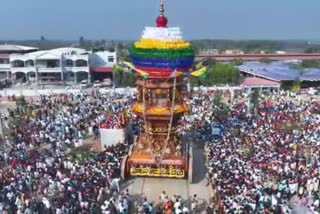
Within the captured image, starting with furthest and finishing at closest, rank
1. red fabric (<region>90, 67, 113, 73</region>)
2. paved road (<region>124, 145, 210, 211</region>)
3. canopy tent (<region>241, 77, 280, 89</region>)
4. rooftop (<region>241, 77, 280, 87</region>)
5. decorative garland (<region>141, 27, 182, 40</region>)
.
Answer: red fabric (<region>90, 67, 113, 73</region>) < rooftop (<region>241, 77, 280, 87</region>) < canopy tent (<region>241, 77, 280, 89</region>) < decorative garland (<region>141, 27, 182, 40</region>) < paved road (<region>124, 145, 210, 211</region>)

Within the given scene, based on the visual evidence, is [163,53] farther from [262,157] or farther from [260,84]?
[260,84]

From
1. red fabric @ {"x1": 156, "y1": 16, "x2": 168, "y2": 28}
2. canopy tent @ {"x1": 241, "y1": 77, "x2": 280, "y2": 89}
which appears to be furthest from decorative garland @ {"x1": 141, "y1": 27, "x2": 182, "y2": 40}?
canopy tent @ {"x1": 241, "y1": 77, "x2": 280, "y2": 89}

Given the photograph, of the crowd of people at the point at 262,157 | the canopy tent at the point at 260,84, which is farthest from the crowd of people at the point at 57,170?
the canopy tent at the point at 260,84

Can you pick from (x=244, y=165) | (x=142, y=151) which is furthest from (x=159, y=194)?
(x=244, y=165)

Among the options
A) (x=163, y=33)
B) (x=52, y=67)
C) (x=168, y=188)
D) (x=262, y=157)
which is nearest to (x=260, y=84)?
(x=262, y=157)

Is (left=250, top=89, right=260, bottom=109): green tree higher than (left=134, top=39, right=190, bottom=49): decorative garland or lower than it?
lower

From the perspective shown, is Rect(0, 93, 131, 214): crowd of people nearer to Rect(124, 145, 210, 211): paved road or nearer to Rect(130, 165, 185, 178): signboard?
Rect(124, 145, 210, 211): paved road

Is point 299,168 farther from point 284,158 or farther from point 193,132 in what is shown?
point 193,132
